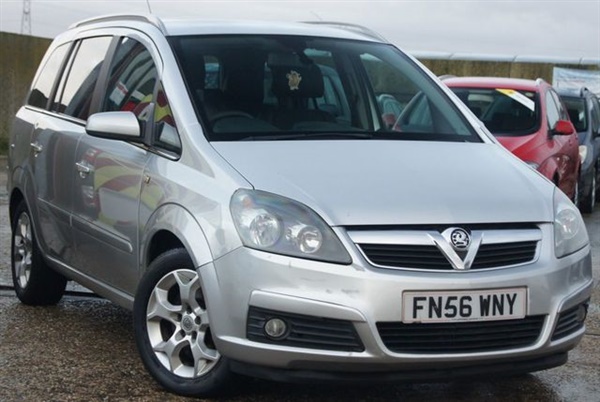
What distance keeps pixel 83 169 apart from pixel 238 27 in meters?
1.00

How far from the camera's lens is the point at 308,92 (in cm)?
551

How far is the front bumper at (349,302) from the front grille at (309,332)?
14 millimetres

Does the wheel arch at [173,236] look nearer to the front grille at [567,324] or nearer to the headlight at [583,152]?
the front grille at [567,324]

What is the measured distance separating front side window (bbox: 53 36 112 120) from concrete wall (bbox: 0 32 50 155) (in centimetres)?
1421

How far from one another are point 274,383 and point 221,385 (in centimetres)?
47

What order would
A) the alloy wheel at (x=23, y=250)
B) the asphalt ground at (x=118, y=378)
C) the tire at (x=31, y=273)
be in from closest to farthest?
the asphalt ground at (x=118, y=378)
the tire at (x=31, y=273)
the alloy wheel at (x=23, y=250)

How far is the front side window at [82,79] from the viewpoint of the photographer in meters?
6.22

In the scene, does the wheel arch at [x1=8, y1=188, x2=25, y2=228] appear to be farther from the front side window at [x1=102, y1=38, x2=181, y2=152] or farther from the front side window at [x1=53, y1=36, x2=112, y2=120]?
the front side window at [x1=102, y1=38, x2=181, y2=152]

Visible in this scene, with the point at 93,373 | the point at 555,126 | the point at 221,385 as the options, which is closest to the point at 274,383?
the point at 221,385

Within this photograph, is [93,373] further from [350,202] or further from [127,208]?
[350,202]

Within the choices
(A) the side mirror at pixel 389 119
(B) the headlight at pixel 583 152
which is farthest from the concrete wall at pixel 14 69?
(A) the side mirror at pixel 389 119

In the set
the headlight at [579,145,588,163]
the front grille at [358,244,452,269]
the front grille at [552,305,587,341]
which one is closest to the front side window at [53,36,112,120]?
the front grille at [358,244,452,269]

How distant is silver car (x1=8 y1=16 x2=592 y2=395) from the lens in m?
4.30

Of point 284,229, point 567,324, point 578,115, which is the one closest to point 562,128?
point 578,115
